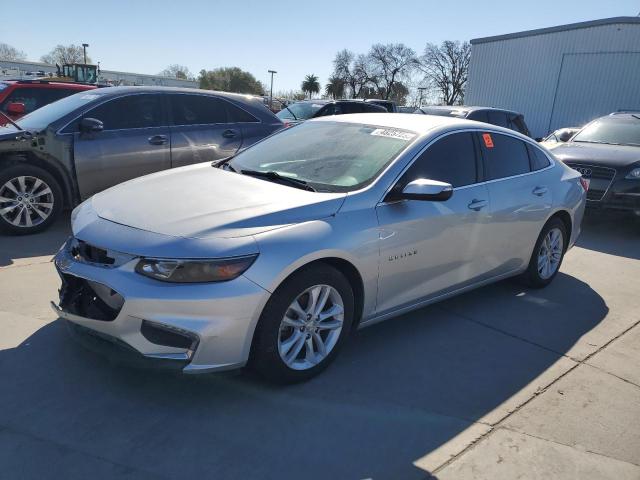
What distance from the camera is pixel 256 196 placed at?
3227 millimetres

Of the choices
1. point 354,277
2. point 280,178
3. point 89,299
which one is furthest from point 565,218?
point 89,299

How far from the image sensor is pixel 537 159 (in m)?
4.88

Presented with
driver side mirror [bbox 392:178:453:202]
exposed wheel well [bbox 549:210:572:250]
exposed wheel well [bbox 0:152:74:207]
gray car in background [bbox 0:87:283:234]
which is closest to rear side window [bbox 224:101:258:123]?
gray car in background [bbox 0:87:283:234]

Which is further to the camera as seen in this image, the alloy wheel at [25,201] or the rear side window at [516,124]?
the rear side window at [516,124]

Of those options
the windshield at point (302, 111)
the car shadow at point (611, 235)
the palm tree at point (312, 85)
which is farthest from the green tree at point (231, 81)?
the car shadow at point (611, 235)

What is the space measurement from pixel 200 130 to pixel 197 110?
0.95 ft

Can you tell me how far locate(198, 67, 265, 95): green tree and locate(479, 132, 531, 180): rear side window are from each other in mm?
82045

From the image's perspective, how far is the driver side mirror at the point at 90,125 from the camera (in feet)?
19.0

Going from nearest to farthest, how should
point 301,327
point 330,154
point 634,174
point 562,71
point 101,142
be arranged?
1. point 301,327
2. point 330,154
3. point 101,142
4. point 634,174
5. point 562,71

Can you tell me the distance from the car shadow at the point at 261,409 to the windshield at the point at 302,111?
8.80m

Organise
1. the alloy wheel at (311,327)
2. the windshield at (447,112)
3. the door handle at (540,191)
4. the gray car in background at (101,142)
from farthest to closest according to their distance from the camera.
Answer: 1. the windshield at (447,112)
2. the gray car in background at (101,142)
3. the door handle at (540,191)
4. the alloy wheel at (311,327)

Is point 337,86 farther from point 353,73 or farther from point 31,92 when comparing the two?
point 31,92

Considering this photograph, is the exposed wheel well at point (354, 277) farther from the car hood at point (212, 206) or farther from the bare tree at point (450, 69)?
the bare tree at point (450, 69)

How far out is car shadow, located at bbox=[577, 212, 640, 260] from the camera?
6934 mm
